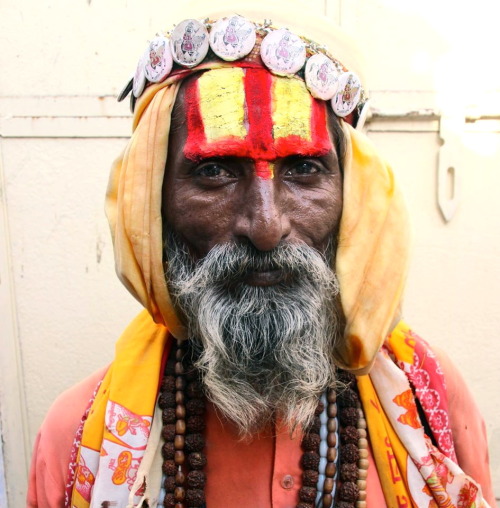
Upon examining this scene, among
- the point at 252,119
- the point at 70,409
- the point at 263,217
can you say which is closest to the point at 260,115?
the point at 252,119

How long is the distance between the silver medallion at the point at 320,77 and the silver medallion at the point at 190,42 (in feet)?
0.84

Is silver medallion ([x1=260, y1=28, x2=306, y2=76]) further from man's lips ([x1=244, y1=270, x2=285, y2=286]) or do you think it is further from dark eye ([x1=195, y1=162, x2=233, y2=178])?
man's lips ([x1=244, y1=270, x2=285, y2=286])

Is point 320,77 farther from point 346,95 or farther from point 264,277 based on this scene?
point 264,277

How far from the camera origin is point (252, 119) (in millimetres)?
1180

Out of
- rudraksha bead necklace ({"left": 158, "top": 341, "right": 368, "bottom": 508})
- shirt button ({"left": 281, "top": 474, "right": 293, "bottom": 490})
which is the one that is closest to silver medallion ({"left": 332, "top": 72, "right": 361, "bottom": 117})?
rudraksha bead necklace ({"left": 158, "top": 341, "right": 368, "bottom": 508})

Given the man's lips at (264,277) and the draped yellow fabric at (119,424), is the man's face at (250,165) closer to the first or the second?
the man's lips at (264,277)

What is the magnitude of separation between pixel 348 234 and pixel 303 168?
0.19 m

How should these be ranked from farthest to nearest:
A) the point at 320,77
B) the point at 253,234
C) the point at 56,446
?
the point at 56,446 → the point at 320,77 → the point at 253,234

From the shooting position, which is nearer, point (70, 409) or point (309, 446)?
point (309, 446)

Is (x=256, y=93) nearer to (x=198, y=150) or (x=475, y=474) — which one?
(x=198, y=150)

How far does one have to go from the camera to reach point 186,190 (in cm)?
123

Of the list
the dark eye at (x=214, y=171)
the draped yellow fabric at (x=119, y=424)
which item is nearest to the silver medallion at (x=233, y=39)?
the dark eye at (x=214, y=171)

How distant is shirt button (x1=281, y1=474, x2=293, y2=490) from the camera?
1261 millimetres

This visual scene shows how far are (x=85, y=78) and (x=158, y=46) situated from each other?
126 centimetres
